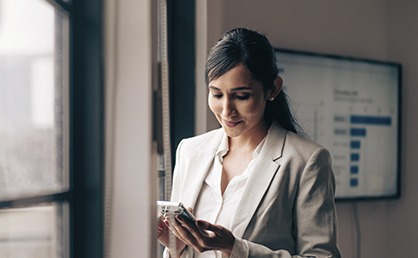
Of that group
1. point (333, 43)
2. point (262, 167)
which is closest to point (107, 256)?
point (262, 167)

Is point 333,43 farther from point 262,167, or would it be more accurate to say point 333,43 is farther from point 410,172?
point 262,167

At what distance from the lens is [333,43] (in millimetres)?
2900

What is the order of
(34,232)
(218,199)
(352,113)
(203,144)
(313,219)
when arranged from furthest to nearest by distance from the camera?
(352,113)
(203,144)
(218,199)
(313,219)
(34,232)

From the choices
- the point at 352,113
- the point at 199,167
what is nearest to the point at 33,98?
the point at 199,167

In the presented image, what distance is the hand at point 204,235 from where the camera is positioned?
1346 millimetres

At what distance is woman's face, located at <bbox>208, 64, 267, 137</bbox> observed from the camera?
57.4 inches

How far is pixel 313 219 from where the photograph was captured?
1.42 metres

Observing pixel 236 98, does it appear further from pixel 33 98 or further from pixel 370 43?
pixel 370 43

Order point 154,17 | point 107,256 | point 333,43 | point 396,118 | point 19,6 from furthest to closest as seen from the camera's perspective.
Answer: point 396,118 → point 333,43 → point 154,17 → point 107,256 → point 19,6

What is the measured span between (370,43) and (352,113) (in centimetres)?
36

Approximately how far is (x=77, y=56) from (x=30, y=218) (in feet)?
1.21

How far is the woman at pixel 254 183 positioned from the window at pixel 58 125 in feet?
0.67

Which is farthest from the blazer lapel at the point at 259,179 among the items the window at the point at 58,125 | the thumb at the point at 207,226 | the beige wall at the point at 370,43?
the beige wall at the point at 370,43

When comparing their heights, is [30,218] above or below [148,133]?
below
